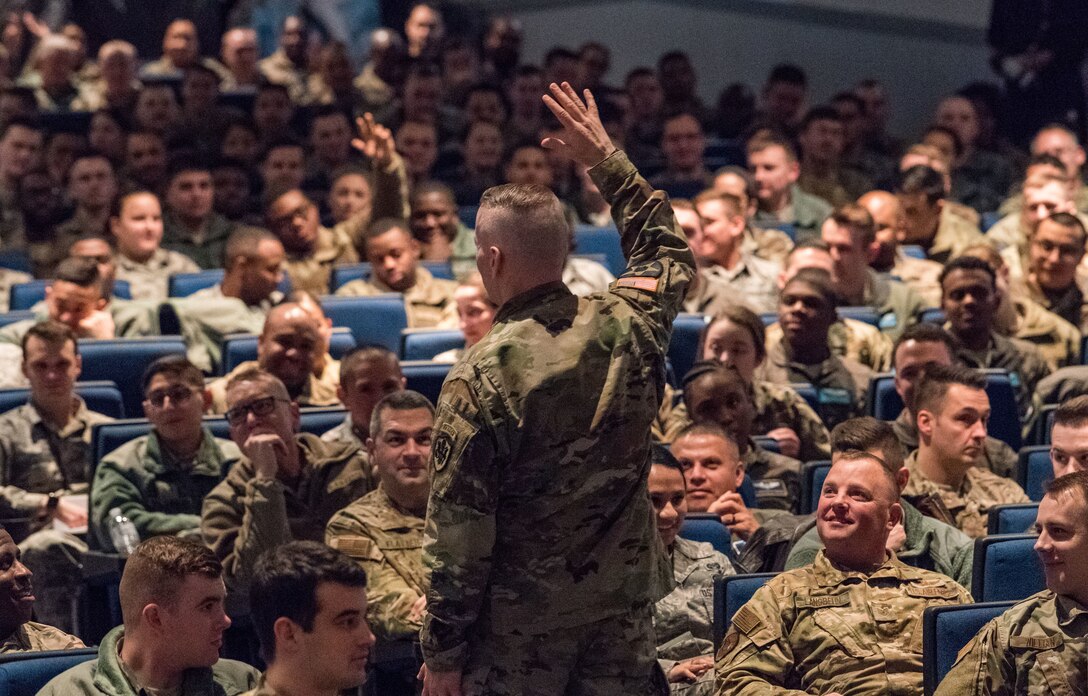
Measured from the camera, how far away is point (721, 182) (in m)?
7.39

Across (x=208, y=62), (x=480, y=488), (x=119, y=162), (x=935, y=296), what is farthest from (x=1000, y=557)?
(x=208, y=62)

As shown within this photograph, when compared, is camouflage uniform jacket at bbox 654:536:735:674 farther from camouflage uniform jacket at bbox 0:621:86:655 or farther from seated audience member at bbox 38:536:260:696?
camouflage uniform jacket at bbox 0:621:86:655

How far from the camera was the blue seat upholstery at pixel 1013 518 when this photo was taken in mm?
4035

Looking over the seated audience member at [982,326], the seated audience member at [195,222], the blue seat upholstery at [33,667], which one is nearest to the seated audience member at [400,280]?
the seated audience member at [195,222]

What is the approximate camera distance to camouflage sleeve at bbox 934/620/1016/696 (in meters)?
3.04

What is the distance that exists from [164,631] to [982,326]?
11.2 feet

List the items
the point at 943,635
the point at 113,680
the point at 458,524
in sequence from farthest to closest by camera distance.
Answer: the point at 943,635 → the point at 113,680 → the point at 458,524

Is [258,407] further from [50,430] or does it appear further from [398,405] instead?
[50,430]

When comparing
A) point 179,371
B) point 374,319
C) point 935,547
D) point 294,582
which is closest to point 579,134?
point 294,582

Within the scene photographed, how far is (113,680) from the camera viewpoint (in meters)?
2.97

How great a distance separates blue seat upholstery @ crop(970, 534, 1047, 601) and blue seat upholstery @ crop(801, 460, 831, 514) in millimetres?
742

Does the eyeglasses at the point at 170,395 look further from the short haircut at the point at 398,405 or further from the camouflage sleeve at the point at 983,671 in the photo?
the camouflage sleeve at the point at 983,671

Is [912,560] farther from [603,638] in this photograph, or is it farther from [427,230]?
[427,230]

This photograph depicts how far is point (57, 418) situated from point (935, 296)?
336 centimetres
